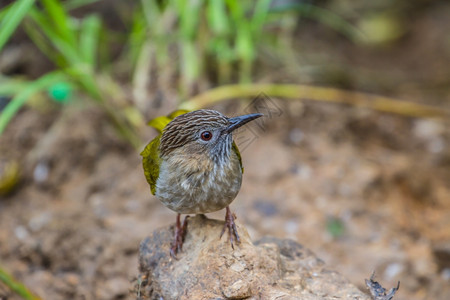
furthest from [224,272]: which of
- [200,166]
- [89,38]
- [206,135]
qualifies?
[89,38]

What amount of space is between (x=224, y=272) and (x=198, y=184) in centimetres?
53

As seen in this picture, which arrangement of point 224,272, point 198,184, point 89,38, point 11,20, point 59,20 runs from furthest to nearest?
point 89,38, point 59,20, point 11,20, point 198,184, point 224,272

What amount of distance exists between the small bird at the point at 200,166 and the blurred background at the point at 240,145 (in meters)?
1.25

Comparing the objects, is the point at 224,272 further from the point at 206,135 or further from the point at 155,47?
→ the point at 155,47

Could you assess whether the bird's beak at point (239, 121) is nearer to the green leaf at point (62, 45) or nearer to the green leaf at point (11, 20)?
the green leaf at point (11, 20)

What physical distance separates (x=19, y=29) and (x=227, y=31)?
3.10 metres

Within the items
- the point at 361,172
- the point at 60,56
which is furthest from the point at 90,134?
the point at 361,172

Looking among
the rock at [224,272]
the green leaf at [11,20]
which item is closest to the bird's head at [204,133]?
the rock at [224,272]

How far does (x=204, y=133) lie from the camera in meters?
3.21

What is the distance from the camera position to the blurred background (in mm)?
4902

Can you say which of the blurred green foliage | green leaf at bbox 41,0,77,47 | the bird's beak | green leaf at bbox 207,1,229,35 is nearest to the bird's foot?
the bird's beak

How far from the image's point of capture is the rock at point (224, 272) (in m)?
2.97

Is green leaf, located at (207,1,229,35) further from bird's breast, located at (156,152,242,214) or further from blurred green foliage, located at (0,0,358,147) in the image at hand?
bird's breast, located at (156,152,242,214)

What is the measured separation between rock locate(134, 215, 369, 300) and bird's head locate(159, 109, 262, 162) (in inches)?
18.7
